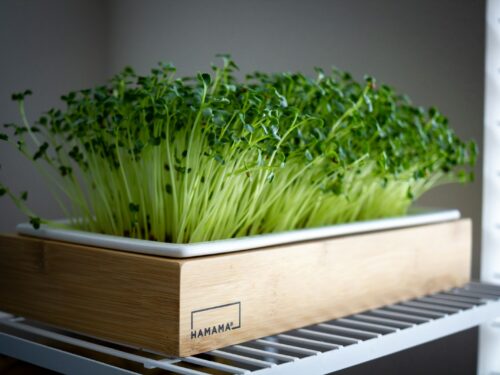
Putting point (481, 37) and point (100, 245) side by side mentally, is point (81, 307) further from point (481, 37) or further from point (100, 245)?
point (481, 37)

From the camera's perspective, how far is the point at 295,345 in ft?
3.89

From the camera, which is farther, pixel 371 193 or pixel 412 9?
pixel 412 9

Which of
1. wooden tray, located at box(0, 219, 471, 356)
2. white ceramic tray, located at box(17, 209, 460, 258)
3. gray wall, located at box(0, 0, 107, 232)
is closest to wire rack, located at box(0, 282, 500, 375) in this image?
wooden tray, located at box(0, 219, 471, 356)

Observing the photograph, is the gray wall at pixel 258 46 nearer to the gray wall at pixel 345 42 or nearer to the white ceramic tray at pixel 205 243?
the gray wall at pixel 345 42

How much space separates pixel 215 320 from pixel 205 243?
0.35 feet

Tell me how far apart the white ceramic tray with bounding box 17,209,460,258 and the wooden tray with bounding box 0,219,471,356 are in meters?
0.01

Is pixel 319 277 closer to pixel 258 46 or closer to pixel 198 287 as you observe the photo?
pixel 198 287

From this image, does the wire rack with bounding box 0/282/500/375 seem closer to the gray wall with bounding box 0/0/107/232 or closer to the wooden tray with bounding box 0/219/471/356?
the wooden tray with bounding box 0/219/471/356

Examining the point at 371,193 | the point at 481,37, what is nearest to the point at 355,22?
the point at 481,37

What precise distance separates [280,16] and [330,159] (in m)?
0.92

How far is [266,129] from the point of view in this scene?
111cm

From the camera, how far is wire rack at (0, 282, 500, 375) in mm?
1022

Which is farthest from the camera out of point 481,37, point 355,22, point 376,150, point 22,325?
point 355,22

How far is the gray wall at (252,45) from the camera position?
6.12 feet
